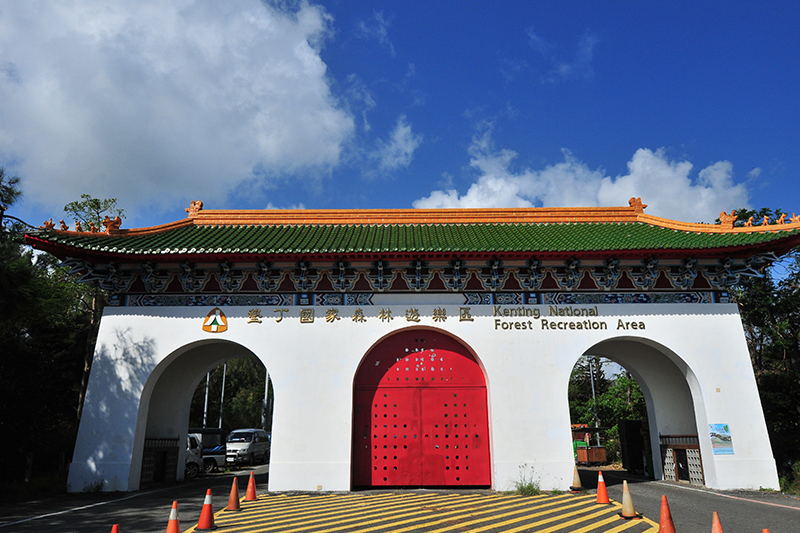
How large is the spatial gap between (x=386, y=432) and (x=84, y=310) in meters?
16.3

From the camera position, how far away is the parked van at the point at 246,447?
2155cm

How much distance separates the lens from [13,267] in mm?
9688

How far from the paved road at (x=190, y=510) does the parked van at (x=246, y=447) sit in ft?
35.2

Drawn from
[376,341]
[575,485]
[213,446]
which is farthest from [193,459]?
[575,485]

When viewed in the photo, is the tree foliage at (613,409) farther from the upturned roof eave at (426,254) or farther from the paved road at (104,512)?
the paved road at (104,512)

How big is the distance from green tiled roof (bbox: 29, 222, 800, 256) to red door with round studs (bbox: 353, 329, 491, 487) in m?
2.41

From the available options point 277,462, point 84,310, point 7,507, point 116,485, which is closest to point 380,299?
point 277,462

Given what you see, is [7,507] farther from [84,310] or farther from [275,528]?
[84,310]

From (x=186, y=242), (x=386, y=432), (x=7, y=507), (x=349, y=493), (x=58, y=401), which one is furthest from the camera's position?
(x=58, y=401)

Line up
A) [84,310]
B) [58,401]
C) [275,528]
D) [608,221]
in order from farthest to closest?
[84,310] → [58,401] → [608,221] → [275,528]

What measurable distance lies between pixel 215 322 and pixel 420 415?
5.40 metres

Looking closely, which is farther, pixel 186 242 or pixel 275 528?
pixel 186 242

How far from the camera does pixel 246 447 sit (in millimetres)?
21844

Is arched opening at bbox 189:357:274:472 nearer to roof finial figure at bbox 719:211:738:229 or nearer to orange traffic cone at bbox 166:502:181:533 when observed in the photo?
orange traffic cone at bbox 166:502:181:533
